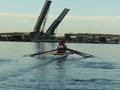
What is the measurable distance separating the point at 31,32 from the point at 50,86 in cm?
14314

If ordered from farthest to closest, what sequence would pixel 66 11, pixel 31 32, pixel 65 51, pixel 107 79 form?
1. pixel 31 32
2. pixel 66 11
3. pixel 65 51
4. pixel 107 79

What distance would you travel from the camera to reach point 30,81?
22.5 meters

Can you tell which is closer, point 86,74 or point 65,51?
point 86,74

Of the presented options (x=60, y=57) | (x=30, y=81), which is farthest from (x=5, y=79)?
(x=60, y=57)

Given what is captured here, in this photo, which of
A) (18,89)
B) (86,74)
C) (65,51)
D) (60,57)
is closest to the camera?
(18,89)

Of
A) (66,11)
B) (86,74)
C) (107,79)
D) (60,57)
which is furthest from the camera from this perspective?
(66,11)

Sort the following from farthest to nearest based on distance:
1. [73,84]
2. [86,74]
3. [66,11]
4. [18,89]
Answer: [66,11], [86,74], [73,84], [18,89]

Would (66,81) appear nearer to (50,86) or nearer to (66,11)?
(50,86)

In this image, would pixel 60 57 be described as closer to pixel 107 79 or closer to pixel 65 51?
pixel 65 51

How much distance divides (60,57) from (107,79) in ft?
61.6

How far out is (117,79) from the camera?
81.8 ft

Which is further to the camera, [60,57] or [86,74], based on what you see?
[60,57]

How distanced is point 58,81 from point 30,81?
1564 mm

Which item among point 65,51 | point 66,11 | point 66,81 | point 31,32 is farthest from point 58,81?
point 31,32
